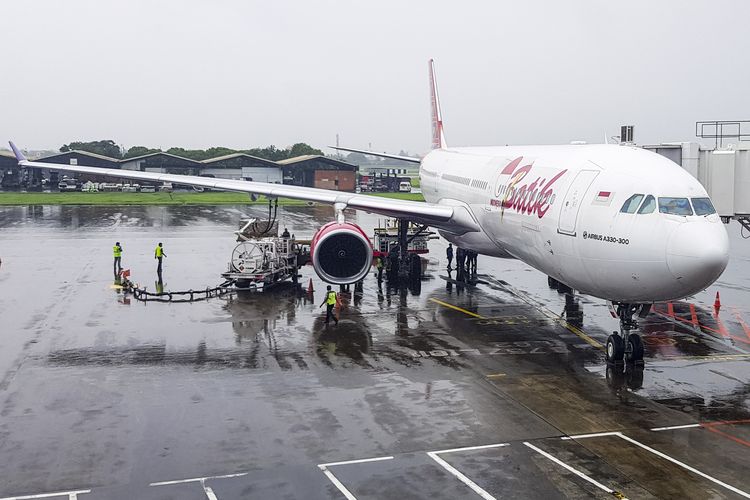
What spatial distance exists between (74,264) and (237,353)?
17.9 metres

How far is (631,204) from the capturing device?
595 inches

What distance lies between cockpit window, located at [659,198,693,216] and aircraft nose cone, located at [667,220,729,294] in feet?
1.18

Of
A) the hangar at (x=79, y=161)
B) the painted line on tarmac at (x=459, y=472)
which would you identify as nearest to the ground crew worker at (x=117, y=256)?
the painted line on tarmac at (x=459, y=472)

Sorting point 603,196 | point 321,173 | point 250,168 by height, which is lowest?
point 603,196

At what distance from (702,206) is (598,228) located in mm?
2001

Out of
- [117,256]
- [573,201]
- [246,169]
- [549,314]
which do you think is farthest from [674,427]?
[246,169]

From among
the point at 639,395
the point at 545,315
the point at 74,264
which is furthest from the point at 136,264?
the point at 639,395

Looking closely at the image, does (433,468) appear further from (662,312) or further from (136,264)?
(136,264)

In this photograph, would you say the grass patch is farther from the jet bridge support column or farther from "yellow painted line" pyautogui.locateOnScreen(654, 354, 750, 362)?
"yellow painted line" pyautogui.locateOnScreen(654, 354, 750, 362)

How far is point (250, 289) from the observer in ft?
89.0

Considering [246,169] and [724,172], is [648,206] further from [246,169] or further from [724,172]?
[246,169]

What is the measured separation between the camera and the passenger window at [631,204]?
1505 cm

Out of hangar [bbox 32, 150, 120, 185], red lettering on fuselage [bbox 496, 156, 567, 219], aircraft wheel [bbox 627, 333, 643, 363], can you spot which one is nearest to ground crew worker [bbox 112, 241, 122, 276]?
red lettering on fuselage [bbox 496, 156, 567, 219]

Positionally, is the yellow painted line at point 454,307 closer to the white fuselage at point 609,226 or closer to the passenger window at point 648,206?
the white fuselage at point 609,226
